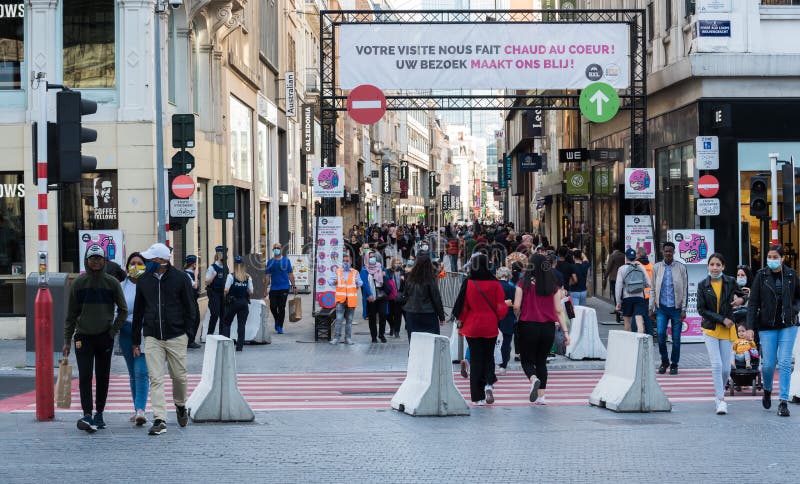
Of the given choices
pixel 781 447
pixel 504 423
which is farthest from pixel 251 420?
pixel 781 447

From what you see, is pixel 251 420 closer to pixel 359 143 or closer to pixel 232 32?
pixel 232 32

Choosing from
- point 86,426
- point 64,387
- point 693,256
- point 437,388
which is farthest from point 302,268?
point 86,426

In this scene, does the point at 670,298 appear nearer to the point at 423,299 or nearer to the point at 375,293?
the point at 423,299

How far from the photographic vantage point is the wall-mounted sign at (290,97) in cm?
4400

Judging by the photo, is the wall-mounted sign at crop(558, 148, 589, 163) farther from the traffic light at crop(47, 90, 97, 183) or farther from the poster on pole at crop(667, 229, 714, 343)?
the traffic light at crop(47, 90, 97, 183)

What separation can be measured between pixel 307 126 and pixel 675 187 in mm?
27590

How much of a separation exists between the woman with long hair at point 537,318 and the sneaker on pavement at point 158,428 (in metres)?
4.31

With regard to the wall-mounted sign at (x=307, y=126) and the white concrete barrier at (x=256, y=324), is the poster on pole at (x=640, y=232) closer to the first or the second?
the white concrete barrier at (x=256, y=324)

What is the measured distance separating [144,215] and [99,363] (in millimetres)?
12462

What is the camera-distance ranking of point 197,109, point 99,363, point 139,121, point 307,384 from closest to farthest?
point 99,363 → point 307,384 → point 139,121 → point 197,109

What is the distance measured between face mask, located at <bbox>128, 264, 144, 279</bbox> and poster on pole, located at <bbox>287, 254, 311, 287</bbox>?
23.1 metres

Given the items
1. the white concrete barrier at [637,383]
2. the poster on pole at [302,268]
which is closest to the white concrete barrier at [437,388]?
the white concrete barrier at [637,383]

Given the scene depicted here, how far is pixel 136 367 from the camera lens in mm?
12117

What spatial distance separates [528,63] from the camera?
25.5 meters
